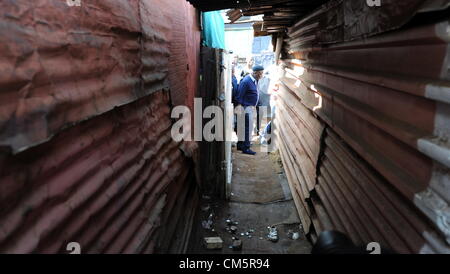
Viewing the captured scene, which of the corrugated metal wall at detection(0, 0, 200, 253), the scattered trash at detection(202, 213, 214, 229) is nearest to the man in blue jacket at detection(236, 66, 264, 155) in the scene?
the scattered trash at detection(202, 213, 214, 229)

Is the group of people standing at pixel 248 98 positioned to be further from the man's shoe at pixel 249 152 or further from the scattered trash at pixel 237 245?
the scattered trash at pixel 237 245

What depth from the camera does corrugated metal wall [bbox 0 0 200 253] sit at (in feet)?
3.42

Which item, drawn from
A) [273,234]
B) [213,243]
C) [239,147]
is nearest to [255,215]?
Result: [273,234]

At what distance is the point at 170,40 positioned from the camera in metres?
3.22

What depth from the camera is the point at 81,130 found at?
1493mm

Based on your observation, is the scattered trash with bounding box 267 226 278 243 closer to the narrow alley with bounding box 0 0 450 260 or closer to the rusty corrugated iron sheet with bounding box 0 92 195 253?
the narrow alley with bounding box 0 0 450 260

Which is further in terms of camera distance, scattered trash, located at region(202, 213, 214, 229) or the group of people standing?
the group of people standing

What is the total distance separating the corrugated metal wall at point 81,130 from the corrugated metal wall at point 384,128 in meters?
1.75

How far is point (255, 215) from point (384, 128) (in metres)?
3.32

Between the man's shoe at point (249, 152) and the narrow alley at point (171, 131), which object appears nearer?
the narrow alley at point (171, 131)

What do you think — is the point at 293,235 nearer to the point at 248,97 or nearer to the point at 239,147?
the point at 239,147

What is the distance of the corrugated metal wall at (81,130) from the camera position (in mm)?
1043

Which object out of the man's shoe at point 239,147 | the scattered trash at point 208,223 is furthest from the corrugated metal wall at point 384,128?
the man's shoe at point 239,147

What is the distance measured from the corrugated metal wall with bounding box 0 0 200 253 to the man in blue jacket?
18.8 feet
